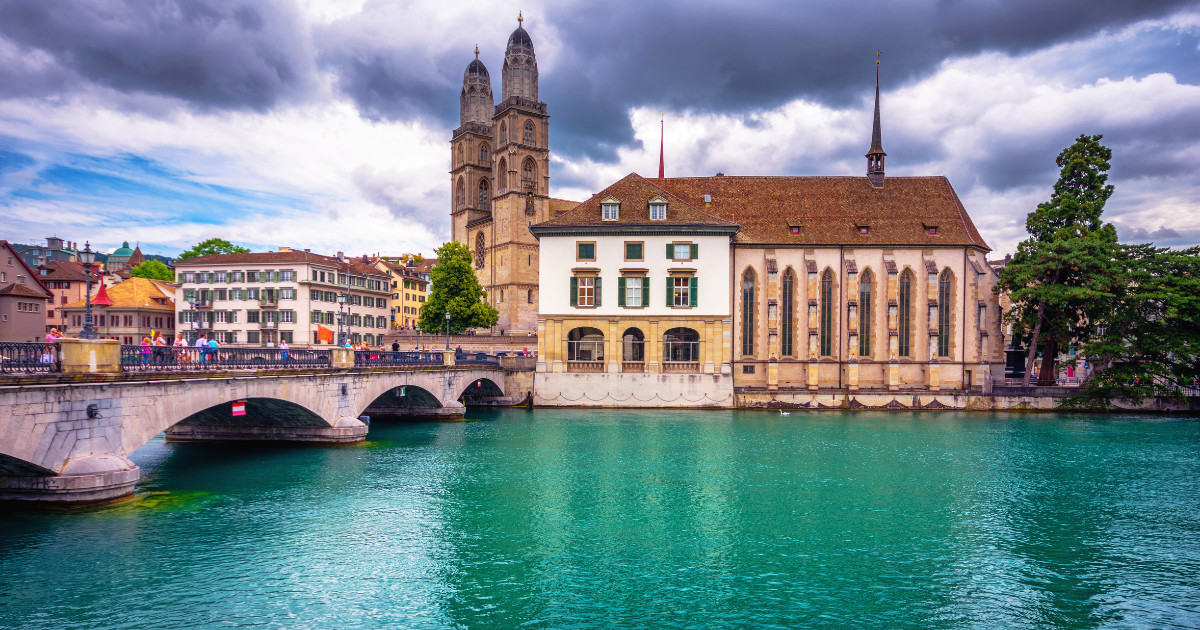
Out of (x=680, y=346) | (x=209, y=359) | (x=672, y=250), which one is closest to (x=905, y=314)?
(x=680, y=346)

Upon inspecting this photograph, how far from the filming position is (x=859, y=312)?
2137 inches

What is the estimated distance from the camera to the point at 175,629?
12750 millimetres

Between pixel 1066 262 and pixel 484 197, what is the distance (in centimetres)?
7325

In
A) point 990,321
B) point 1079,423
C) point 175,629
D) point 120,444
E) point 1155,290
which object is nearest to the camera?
point 175,629

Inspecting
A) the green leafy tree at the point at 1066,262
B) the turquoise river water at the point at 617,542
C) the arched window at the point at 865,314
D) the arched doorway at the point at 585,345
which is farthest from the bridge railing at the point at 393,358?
the green leafy tree at the point at 1066,262

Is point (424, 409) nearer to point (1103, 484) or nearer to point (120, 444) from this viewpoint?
point (120, 444)

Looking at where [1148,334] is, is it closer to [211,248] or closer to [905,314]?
[905,314]

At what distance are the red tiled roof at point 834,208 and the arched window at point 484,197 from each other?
47.9m

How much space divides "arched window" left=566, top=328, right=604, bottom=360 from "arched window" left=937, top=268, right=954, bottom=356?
2633 cm

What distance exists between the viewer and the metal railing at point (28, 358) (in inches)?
686

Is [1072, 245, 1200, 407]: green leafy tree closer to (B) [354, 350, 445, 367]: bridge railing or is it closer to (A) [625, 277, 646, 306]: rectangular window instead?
(A) [625, 277, 646, 306]: rectangular window

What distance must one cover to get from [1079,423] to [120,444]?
50.4m

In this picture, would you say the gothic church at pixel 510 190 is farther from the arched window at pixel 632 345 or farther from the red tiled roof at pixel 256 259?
the arched window at pixel 632 345

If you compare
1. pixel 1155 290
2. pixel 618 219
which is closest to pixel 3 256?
pixel 618 219
